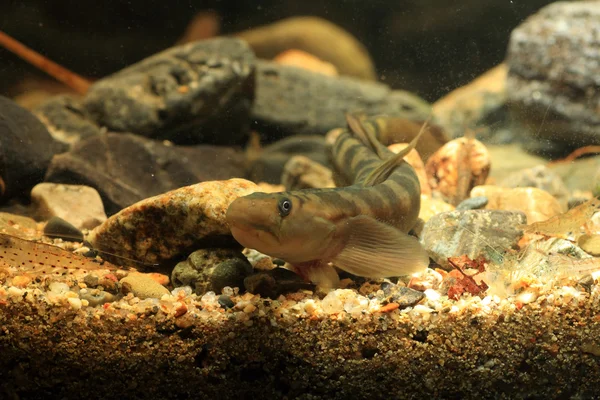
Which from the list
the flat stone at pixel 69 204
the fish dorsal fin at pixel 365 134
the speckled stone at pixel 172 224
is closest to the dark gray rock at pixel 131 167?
the flat stone at pixel 69 204

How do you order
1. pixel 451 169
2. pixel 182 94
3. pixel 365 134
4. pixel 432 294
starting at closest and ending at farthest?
pixel 432 294 → pixel 451 169 → pixel 365 134 → pixel 182 94

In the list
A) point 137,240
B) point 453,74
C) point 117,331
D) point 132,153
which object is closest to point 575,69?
point 453,74

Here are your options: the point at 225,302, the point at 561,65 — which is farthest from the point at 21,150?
the point at 561,65

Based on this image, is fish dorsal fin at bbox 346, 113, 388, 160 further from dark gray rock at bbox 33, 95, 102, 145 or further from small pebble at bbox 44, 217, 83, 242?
dark gray rock at bbox 33, 95, 102, 145

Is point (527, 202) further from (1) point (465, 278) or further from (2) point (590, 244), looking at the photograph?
(1) point (465, 278)

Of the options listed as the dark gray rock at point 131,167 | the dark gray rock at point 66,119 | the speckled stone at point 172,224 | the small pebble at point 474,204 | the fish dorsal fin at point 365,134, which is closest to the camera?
the speckled stone at point 172,224

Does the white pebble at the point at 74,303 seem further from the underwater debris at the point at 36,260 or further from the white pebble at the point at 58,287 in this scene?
the underwater debris at the point at 36,260

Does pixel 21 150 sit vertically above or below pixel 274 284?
above

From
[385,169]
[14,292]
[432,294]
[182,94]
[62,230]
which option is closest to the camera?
[14,292]
